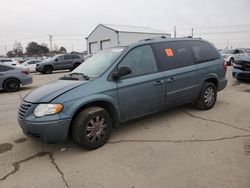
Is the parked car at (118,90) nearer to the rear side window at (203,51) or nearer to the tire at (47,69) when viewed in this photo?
the rear side window at (203,51)

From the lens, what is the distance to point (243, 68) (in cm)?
952

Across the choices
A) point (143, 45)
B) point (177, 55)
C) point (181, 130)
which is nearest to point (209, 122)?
point (181, 130)

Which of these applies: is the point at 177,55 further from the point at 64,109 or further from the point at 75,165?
the point at 75,165

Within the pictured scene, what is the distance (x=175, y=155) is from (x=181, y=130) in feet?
3.74

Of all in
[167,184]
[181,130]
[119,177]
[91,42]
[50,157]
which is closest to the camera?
[167,184]

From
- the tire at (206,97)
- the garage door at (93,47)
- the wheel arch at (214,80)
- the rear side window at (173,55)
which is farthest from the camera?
the garage door at (93,47)

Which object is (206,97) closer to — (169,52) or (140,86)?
(169,52)

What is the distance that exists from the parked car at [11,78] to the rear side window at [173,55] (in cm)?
830

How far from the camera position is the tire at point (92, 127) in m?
3.87

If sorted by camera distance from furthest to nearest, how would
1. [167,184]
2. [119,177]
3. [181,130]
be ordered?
[181,130] < [119,177] < [167,184]

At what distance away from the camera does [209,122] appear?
17.0 feet

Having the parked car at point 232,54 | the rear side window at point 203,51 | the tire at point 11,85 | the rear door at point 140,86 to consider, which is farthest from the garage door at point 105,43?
the rear door at point 140,86

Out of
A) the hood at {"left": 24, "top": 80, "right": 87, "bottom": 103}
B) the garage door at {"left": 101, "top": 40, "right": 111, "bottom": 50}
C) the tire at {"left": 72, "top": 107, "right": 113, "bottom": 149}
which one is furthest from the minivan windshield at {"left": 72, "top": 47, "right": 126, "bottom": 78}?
the garage door at {"left": 101, "top": 40, "right": 111, "bottom": 50}

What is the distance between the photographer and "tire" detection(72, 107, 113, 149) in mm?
3869
